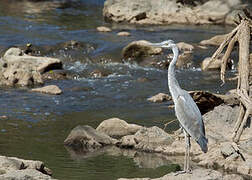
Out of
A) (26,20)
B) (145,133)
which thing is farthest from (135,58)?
(145,133)

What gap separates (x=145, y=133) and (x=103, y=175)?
190 centimetres

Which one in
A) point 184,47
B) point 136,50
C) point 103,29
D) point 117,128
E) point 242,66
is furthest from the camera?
point 103,29

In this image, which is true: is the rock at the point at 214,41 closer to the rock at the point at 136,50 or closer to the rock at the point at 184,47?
the rock at the point at 184,47

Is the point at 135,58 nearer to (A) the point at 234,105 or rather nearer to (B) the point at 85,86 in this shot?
(B) the point at 85,86

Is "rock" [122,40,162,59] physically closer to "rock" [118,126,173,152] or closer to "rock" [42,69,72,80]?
"rock" [42,69,72,80]

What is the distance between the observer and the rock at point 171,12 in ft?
79.2

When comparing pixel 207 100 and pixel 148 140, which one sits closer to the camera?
pixel 148 140

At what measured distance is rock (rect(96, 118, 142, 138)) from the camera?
11273 mm

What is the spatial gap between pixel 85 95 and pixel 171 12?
32.0 ft

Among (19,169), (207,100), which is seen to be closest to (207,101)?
(207,100)

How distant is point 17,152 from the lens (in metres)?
10.2

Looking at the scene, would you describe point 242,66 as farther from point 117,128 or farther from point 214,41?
point 214,41

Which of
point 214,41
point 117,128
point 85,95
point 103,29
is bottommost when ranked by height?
point 85,95

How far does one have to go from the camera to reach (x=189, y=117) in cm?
810
